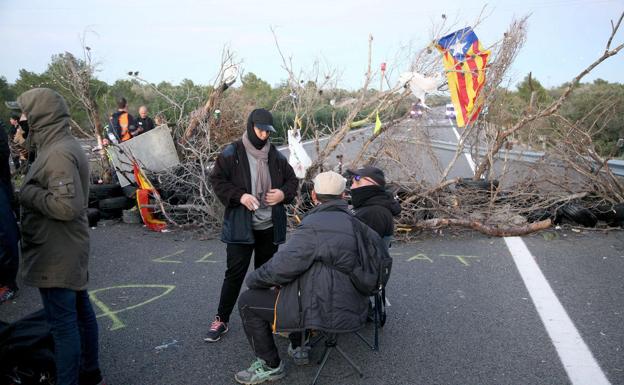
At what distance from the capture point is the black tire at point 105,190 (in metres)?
7.94

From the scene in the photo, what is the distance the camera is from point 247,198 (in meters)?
3.67

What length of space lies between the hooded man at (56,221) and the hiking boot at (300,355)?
4.77 feet

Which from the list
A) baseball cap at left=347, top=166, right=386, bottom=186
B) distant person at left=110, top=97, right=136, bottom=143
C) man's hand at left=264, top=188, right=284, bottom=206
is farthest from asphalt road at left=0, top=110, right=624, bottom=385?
distant person at left=110, top=97, right=136, bottom=143

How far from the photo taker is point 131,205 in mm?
8062

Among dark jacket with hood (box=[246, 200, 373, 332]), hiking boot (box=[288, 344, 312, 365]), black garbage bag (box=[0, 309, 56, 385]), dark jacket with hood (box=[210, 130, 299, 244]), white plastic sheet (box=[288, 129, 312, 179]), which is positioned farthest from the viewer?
white plastic sheet (box=[288, 129, 312, 179])

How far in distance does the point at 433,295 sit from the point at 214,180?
2498 mm

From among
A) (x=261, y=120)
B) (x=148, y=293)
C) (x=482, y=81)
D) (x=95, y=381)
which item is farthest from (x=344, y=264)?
(x=482, y=81)

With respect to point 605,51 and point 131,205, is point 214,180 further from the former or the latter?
point 605,51

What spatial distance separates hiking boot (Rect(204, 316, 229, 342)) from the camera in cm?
381

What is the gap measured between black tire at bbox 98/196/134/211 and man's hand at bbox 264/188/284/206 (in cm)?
495

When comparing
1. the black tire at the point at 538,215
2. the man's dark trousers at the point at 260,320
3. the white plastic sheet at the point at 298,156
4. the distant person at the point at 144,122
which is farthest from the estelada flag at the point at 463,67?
the distant person at the point at 144,122

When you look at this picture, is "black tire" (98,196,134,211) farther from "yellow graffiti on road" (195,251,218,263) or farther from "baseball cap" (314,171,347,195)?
"baseball cap" (314,171,347,195)

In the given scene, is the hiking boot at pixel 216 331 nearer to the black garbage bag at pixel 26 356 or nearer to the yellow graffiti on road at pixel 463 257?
the black garbage bag at pixel 26 356

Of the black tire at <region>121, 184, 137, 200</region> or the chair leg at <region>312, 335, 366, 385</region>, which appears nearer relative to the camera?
the chair leg at <region>312, 335, 366, 385</region>
